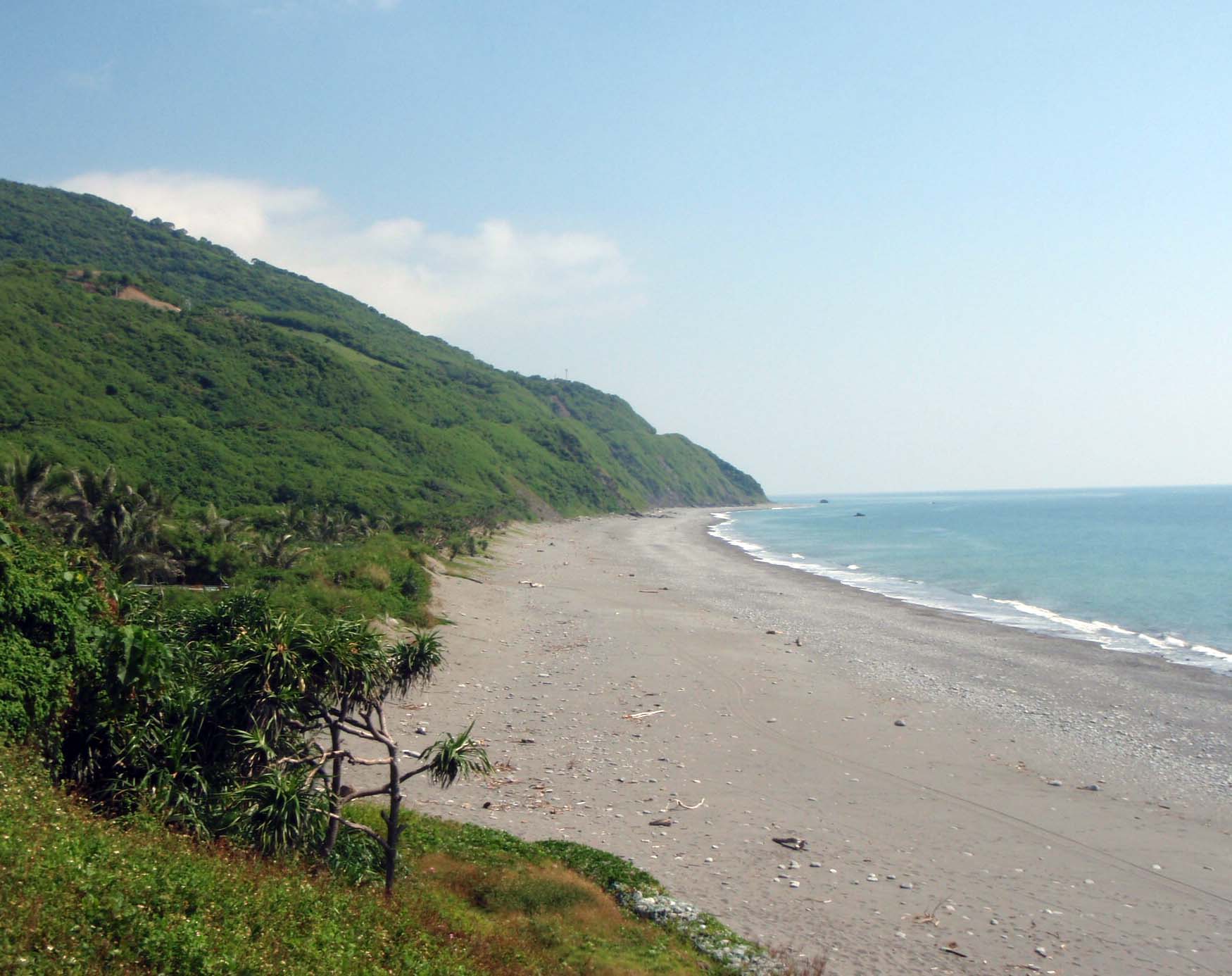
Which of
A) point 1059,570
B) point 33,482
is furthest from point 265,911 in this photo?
point 1059,570

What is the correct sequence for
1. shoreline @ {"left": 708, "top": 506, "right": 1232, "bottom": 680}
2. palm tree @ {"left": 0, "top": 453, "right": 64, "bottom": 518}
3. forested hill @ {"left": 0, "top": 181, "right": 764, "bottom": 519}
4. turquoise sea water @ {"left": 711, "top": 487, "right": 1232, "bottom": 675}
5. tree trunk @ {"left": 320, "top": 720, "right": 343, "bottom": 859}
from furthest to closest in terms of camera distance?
1. forested hill @ {"left": 0, "top": 181, "right": 764, "bottom": 519}
2. turquoise sea water @ {"left": 711, "top": 487, "right": 1232, "bottom": 675}
3. shoreline @ {"left": 708, "top": 506, "right": 1232, "bottom": 680}
4. palm tree @ {"left": 0, "top": 453, "right": 64, "bottom": 518}
5. tree trunk @ {"left": 320, "top": 720, "right": 343, "bottom": 859}

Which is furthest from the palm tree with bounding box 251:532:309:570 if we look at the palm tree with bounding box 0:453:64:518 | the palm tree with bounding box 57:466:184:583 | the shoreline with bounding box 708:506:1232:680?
the shoreline with bounding box 708:506:1232:680

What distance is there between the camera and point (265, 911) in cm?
748

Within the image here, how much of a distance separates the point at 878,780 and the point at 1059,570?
4662 centimetres

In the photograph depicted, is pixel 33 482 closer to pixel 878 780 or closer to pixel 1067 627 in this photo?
pixel 878 780

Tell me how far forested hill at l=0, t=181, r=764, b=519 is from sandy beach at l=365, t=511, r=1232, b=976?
31.3 m

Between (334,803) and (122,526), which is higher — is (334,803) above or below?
below

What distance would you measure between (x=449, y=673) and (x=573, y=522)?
256 feet

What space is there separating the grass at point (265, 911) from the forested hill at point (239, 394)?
41.1 m

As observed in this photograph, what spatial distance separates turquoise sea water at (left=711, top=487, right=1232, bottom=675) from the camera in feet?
116

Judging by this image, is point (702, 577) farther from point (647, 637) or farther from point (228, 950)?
point (228, 950)

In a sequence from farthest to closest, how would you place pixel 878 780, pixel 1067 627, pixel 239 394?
pixel 239 394 → pixel 1067 627 → pixel 878 780

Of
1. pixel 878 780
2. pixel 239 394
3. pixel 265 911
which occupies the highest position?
pixel 239 394

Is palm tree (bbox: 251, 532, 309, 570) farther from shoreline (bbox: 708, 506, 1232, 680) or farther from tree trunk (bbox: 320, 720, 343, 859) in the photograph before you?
shoreline (bbox: 708, 506, 1232, 680)
